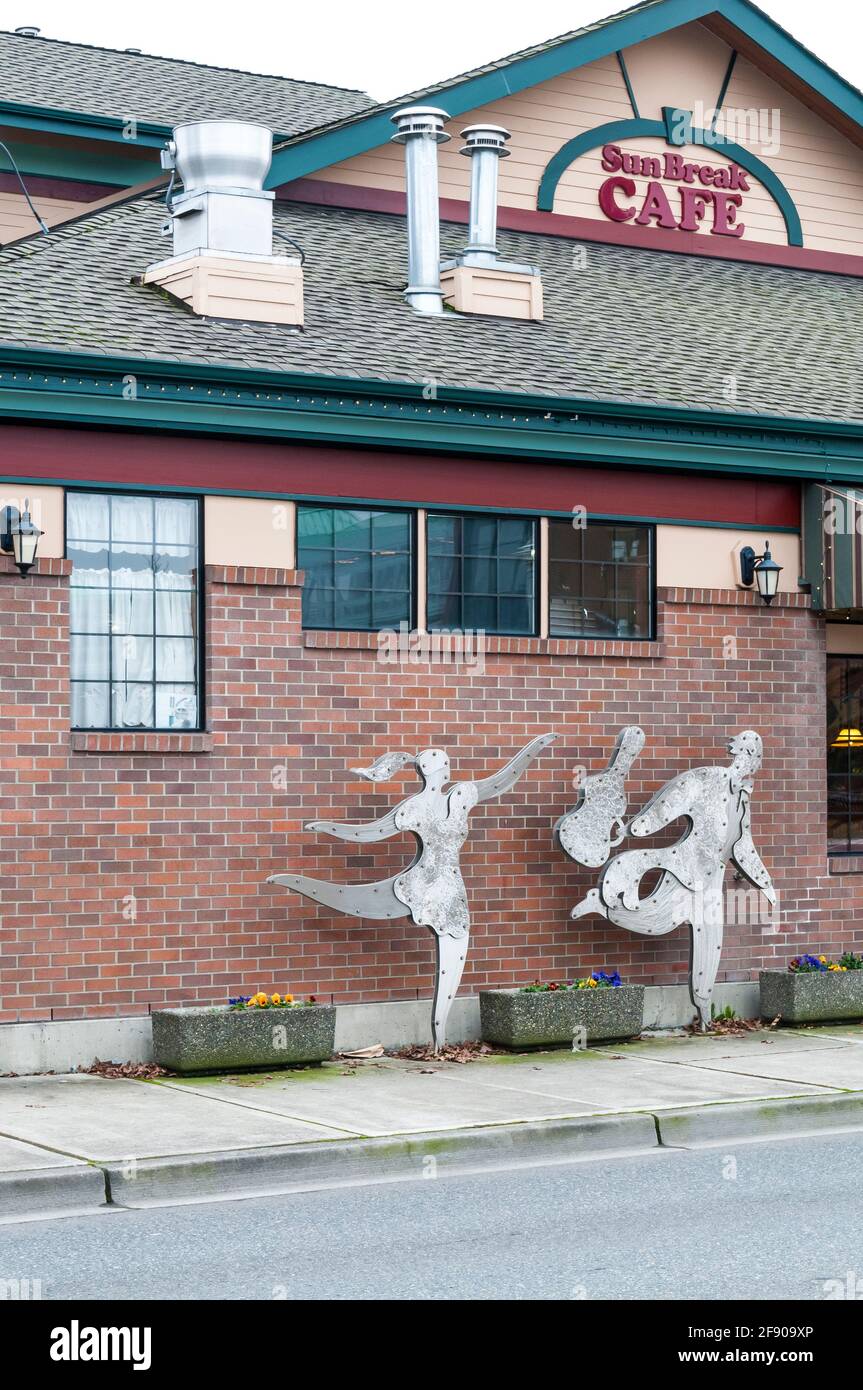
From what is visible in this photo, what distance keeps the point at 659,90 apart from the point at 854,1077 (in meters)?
11.3

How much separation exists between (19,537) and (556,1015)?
5207 mm

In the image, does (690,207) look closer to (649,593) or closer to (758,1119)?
(649,593)

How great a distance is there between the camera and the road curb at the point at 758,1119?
38.1 feet

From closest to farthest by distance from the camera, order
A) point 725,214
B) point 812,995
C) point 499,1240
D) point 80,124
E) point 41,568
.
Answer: point 499,1240, point 41,568, point 812,995, point 80,124, point 725,214

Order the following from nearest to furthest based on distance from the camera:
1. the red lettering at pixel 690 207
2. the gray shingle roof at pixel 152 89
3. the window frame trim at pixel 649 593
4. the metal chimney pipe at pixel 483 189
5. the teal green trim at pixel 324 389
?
the teal green trim at pixel 324 389 → the window frame trim at pixel 649 593 → the metal chimney pipe at pixel 483 189 → the gray shingle roof at pixel 152 89 → the red lettering at pixel 690 207

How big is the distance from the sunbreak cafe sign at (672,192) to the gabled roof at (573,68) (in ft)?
3.56

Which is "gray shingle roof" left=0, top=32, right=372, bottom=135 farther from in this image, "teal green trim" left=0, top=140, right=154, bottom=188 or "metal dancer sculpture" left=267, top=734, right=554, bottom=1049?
"metal dancer sculpture" left=267, top=734, right=554, bottom=1049

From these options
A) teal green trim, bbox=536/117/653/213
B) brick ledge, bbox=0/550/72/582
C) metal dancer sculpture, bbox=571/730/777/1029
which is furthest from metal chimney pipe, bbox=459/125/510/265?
brick ledge, bbox=0/550/72/582

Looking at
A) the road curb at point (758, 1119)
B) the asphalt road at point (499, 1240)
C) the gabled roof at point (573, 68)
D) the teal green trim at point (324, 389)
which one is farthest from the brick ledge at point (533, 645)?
the gabled roof at point (573, 68)

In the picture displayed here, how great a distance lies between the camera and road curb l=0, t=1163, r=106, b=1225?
9523 mm

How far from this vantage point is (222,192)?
14914mm

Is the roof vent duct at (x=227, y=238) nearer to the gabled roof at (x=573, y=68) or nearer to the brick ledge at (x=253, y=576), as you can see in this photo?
the gabled roof at (x=573, y=68)

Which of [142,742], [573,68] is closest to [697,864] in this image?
[142,742]

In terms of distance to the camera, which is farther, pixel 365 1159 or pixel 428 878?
pixel 428 878
